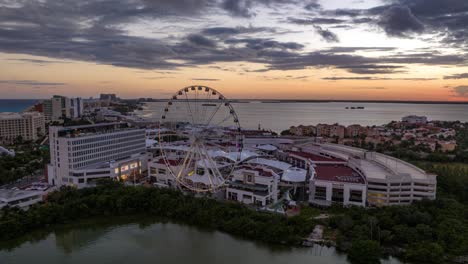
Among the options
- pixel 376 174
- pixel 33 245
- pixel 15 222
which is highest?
pixel 376 174

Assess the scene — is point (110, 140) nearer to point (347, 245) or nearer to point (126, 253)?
point (126, 253)

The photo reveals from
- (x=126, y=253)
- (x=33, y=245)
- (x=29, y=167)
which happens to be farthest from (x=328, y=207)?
(x=29, y=167)

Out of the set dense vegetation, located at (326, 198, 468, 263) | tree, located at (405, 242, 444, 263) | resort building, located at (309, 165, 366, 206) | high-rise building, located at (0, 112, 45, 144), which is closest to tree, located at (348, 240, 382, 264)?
dense vegetation, located at (326, 198, 468, 263)

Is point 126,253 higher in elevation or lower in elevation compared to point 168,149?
lower

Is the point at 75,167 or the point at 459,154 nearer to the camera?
the point at 75,167

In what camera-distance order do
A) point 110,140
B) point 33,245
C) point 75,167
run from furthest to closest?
point 110,140, point 75,167, point 33,245

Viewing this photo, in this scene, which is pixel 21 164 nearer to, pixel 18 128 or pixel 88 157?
pixel 88 157
